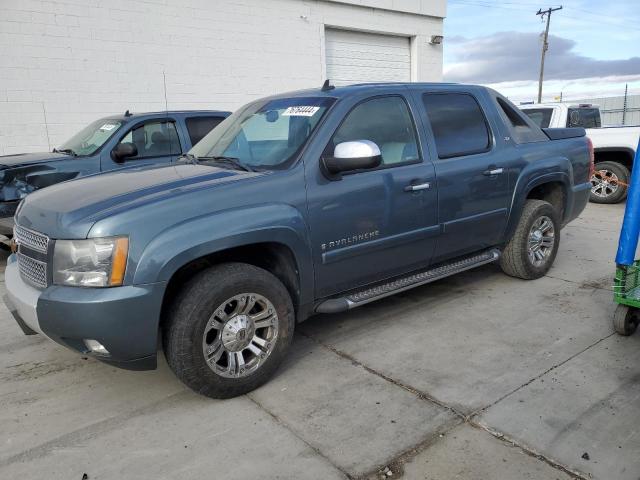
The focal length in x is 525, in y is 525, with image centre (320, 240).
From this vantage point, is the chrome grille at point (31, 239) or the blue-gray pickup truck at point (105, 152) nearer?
the chrome grille at point (31, 239)

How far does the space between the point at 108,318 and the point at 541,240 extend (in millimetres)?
4136

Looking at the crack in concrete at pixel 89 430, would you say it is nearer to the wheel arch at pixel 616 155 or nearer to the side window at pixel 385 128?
the side window at pixel 385 128

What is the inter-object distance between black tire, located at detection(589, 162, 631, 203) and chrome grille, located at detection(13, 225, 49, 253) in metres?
8.83

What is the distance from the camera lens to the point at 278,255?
132 inches

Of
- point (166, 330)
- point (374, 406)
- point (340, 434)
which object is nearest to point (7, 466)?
point (166, 330)

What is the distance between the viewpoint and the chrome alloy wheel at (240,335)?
120 inches

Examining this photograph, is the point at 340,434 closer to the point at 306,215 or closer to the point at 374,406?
the point at 374,406

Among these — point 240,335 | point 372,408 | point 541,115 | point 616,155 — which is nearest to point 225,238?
point 240,335

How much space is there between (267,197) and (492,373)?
1833 millimetres

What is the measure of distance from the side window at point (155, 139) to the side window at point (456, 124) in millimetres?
4037

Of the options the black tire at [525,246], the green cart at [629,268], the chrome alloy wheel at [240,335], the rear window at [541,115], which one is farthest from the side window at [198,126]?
the rear window at [541,115]

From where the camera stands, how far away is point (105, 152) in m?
6.71

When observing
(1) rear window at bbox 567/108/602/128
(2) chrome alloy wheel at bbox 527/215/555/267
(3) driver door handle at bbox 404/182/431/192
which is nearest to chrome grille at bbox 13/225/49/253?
(3) driver door handle at bbox 404/182/431/192

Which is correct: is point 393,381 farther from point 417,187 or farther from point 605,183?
point 605,183
